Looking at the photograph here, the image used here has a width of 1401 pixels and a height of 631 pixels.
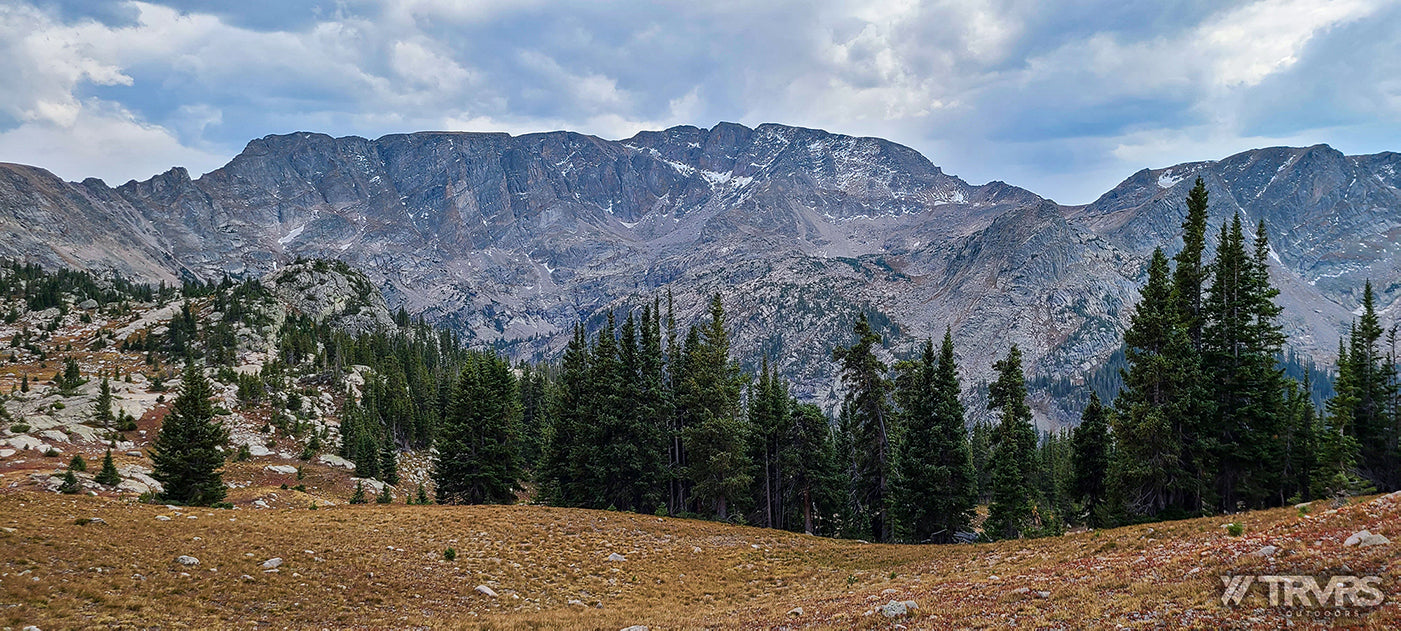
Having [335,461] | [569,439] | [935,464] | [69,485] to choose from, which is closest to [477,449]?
[569,439]

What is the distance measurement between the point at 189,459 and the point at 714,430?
32410mm

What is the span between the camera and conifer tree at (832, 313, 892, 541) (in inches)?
1704

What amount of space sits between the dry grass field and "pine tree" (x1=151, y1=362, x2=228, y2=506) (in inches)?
271

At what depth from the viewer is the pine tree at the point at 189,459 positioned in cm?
3347

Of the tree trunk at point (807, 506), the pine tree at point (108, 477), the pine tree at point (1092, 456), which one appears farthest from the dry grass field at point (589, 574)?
the pine tree at point (1092, 456)

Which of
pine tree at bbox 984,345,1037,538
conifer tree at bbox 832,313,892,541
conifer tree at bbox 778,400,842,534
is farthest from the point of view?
conifer tree at bbox 778,400,842,534

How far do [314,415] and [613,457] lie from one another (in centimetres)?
6423

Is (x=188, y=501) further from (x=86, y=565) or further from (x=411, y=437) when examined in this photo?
(x=411, y=437)

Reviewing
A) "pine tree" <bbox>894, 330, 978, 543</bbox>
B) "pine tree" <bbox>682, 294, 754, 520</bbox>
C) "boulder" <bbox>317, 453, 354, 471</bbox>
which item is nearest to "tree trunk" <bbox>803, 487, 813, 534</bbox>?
"pine tree" <bbox>682, 294, 754, 520</bbox>

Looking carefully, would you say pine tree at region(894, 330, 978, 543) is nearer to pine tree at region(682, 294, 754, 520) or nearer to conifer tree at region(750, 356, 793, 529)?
conifer tree at region(750, 356, 793, 529)

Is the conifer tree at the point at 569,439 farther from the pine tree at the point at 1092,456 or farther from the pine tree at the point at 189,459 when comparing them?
the pine tree at the point at 1092,456

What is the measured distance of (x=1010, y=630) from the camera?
1184 cm

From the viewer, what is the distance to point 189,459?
34.0 meters

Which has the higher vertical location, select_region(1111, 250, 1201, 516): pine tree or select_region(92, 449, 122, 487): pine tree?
select_region(1111, 250, 1201, 516): pine tree
